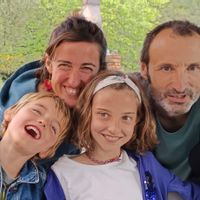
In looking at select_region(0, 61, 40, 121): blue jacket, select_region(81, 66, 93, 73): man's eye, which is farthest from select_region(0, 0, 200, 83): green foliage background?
select_region(81, 66, 93, 73): man's eye

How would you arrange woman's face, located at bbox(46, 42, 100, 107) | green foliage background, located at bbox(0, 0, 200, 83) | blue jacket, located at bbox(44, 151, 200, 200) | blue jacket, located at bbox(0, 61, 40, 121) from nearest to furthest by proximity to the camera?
blue jacket, located at bbox(44, 151, 200, 200)
woman's face, located at bbox(46, 42, 100, 107)
blue jacket, located at bbox(0, 61, 40, 121)
green foliage background, located at bbox(0, 0, 200, 83)

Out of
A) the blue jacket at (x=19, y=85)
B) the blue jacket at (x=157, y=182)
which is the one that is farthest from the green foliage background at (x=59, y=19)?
the blue jacket at (x=157, y=182)

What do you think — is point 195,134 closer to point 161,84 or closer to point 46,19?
point 161,84

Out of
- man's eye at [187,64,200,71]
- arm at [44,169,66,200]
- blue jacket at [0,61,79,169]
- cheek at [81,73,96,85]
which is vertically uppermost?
man's eye at [187,64,200,71]

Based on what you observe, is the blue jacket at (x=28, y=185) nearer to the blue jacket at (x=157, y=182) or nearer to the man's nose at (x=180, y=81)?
the blue jacket at (x=157, y=182)

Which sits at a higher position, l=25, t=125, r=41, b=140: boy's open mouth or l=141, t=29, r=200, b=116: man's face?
l=141, t=29, r=200, b=116: man's face

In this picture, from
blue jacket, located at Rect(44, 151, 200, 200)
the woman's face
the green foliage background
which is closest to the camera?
blue jacket, located at Rect(44, 151, 200, 200)

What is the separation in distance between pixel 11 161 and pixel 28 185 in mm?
91

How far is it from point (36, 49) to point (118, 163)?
2.60 m

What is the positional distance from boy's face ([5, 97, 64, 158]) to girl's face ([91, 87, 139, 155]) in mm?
123

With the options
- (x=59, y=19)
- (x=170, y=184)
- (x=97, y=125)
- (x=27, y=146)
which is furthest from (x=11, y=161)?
(x=59, y=19)

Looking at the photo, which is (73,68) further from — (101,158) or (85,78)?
(101,158)

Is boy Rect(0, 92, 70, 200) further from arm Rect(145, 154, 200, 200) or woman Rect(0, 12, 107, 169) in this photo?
arm Rect(145, 154, 200, 200)

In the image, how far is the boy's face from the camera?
119 centimetres
